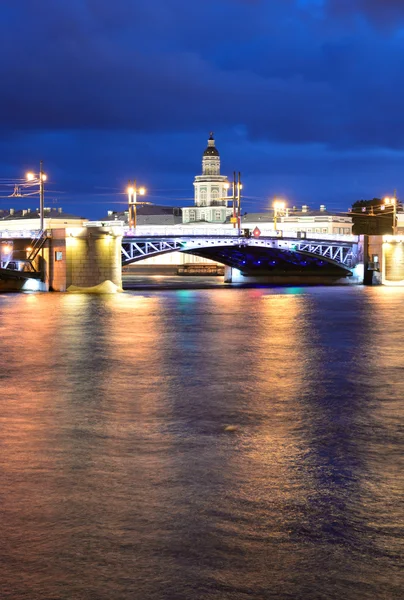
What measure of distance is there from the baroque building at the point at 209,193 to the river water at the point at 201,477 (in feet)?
403

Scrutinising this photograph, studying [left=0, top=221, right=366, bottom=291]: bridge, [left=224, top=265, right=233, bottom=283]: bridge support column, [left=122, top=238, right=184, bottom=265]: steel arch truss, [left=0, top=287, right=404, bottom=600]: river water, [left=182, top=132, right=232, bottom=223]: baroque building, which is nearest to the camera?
[left=0, top=287, right=404, bottom=600]: river water

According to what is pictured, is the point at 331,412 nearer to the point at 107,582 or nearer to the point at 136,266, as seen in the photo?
the point at 107,582

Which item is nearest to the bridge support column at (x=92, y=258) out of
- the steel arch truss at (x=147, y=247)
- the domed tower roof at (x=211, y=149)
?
the steel arch truss at (x=147, y=247)

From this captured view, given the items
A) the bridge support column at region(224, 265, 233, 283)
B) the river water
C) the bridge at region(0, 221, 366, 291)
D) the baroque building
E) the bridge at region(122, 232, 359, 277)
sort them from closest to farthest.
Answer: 1. the river water
2. the bridge at region(0, 221, 366, 291)
3. the bridge at region(122, 232, 359, 277)
4. the bridge support column at region(224, 265, 233, 283)
5. the baroque building

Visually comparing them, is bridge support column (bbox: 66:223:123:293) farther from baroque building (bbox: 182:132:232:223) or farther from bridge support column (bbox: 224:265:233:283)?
baroque building (bbox: 182:132:232:223)

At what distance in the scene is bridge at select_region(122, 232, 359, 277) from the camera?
62.5m

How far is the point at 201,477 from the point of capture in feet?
28.4

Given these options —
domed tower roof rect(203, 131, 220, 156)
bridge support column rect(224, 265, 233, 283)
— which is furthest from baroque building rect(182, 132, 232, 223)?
bridge support column rect(224, 265, 233, 283)

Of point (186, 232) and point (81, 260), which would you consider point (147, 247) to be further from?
point (81, 260)

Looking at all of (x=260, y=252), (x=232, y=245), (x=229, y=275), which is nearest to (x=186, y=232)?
(x=232, y=245)

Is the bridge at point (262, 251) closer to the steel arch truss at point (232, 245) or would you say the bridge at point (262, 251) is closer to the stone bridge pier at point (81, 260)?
the steel arch truss at point (232, 245)

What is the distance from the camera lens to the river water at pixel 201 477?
614cm

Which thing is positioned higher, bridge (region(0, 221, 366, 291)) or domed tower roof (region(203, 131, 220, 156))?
domed tower roof (region(203, 131, 220, 156))

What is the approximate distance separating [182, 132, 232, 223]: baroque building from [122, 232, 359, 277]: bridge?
201 ft
